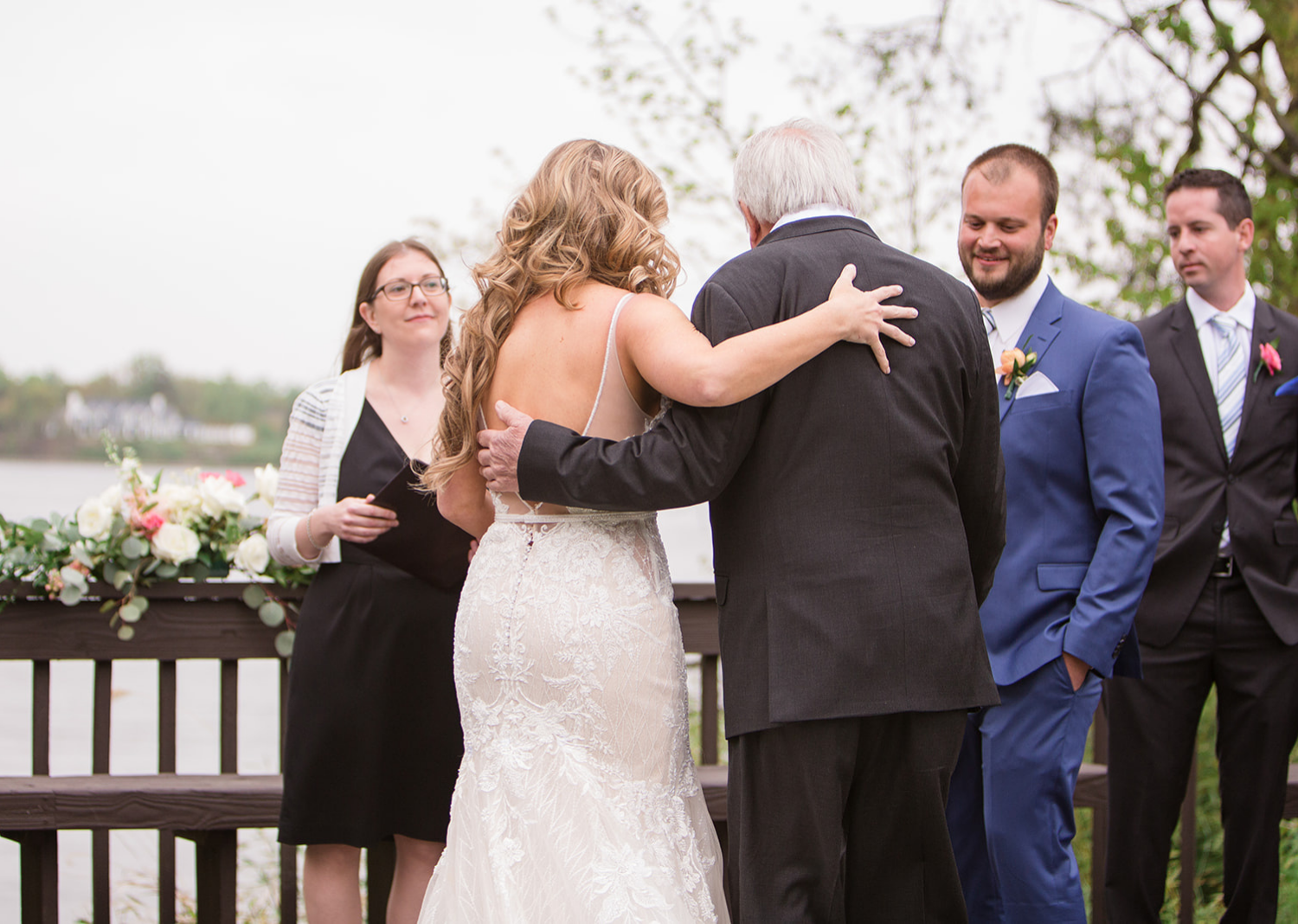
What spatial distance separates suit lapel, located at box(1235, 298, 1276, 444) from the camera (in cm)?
320

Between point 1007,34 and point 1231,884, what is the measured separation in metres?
4.92

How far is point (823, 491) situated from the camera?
6.55 ft

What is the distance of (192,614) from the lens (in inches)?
134

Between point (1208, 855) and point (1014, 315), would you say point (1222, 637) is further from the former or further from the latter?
point (1208, 855)

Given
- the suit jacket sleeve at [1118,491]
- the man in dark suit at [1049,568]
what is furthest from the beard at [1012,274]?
the suit jacket sleeve at [1118,491]

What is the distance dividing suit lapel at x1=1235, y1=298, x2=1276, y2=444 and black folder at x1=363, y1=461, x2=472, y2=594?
2.16 metres

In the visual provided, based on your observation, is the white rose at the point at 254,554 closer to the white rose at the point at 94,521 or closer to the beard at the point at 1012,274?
the white rose at the point at 94,521

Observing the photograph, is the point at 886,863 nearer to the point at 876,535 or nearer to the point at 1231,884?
the point at 876,535

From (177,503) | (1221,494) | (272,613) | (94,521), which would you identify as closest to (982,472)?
(1221,494)

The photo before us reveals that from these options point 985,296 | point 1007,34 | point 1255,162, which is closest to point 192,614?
point 985,296

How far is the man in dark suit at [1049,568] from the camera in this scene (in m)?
2.46

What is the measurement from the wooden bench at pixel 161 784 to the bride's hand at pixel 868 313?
5.53 feet

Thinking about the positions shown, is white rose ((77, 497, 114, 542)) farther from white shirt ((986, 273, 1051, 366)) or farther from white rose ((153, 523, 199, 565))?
white shirt ((986, 273, 1051, 366))

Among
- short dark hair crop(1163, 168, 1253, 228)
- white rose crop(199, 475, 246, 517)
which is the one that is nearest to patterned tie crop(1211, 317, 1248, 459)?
short dark hair crop(1163, 168, 1253, 228)
